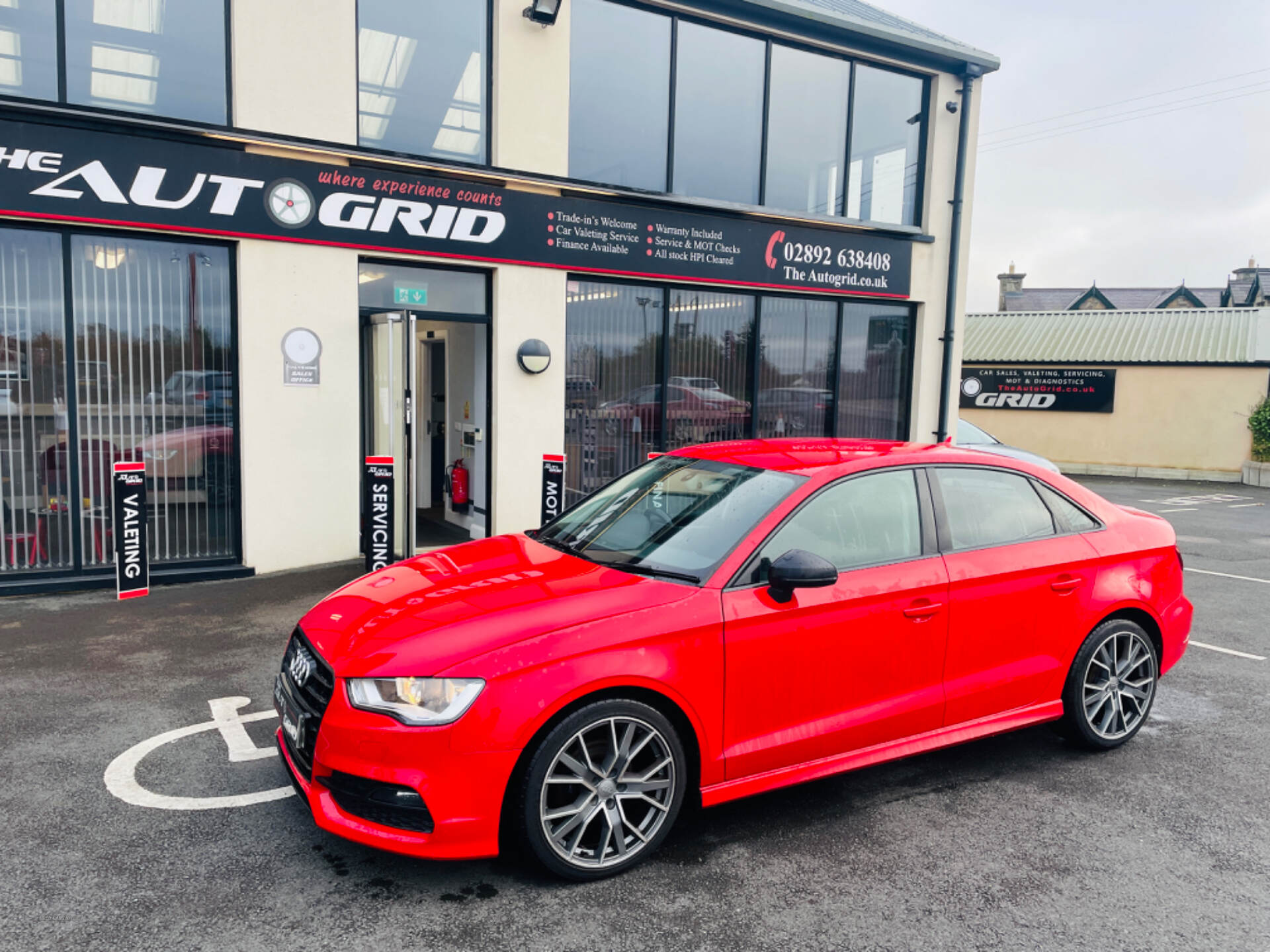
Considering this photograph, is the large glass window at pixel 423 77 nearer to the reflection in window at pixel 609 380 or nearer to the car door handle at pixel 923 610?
the reflection in window at pixel 609 380

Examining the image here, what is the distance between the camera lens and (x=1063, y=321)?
85.6 ft

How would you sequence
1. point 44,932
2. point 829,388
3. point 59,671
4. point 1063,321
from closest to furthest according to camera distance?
point 44,932 < point 59,671 < point 829,388 < point 1063,321

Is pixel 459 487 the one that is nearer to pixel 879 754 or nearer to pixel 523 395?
pixel 523 395

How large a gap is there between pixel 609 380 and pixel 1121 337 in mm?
20212

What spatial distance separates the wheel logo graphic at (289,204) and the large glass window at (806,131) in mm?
5341

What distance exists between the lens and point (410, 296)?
8.73 meters

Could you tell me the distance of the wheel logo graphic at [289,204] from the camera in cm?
777

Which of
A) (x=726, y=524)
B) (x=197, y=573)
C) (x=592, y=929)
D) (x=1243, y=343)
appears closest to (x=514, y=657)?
(x=592, y=929)

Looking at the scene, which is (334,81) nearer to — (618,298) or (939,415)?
(618,298)

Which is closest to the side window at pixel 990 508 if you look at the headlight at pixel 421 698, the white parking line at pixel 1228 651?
the headlight at pixel 421 698

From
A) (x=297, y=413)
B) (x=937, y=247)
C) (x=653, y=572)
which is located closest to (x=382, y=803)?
(x=653, y=572)

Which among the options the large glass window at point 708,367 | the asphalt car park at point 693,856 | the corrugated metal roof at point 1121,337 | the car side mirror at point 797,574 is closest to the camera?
the asphalt car park at point 693,856

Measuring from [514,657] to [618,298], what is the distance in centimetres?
729

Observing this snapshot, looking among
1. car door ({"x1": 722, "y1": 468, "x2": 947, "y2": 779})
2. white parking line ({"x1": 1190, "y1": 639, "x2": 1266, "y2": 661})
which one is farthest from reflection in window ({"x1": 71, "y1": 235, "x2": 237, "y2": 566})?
white parking line ({"x1": 1190, "y1": 639, "x2": 1266, "y2": 661})
